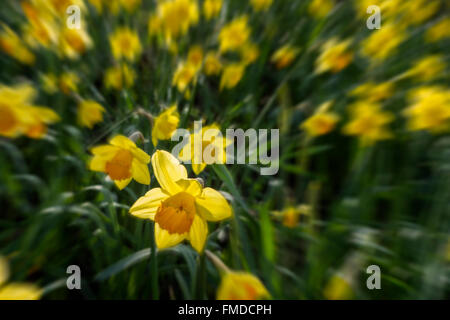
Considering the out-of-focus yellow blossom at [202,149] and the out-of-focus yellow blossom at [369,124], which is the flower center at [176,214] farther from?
the out-of-focus yellow blossom at [369,124]

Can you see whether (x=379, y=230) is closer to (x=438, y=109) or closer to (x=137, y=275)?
(x=438, y=109)

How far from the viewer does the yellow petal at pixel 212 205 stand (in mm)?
515

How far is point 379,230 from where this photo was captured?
0.97m

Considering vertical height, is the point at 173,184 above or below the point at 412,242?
above

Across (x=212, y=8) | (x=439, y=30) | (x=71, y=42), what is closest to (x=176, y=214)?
(x=71, y=42)

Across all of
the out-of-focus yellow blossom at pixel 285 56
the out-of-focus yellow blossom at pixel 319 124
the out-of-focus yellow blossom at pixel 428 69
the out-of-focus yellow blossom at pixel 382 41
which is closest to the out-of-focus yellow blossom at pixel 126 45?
the out-of-focus yellow blossom at pixel 285 56

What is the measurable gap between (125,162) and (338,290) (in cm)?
53

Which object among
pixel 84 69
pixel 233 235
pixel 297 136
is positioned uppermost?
pixel 84 69

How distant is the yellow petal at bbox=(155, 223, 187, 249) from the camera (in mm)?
533
